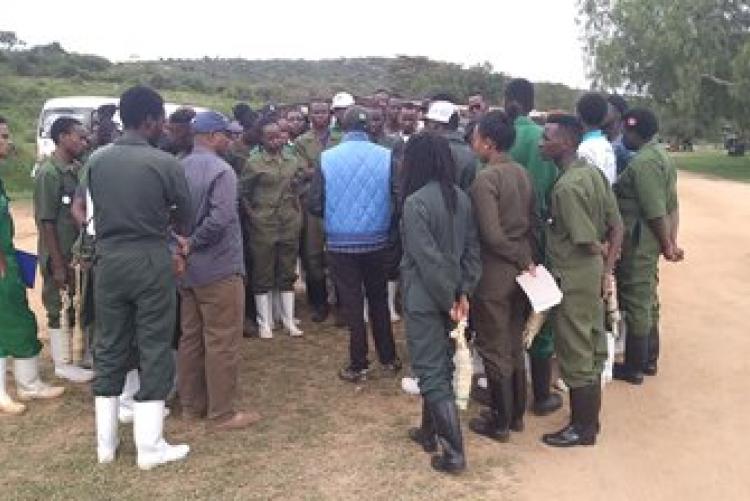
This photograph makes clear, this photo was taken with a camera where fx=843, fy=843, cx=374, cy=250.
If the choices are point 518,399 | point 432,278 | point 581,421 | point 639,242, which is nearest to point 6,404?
point 432,278

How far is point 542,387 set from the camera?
217 inches

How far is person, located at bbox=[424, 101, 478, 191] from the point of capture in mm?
5508

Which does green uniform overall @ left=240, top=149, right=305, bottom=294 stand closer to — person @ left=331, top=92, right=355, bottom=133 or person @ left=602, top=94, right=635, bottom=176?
person @ left=331, top=92, right=355, bottom=133

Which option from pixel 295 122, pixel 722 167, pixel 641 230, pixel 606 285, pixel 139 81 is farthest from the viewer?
pixel 139 81

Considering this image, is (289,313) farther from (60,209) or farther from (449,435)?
(449,435)

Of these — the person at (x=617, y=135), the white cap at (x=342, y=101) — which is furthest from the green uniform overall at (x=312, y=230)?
the person at (x=617, y=135)

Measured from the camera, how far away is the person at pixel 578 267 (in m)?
4.79

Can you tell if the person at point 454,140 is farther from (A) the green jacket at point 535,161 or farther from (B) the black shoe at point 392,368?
(B) the black shoe at point 392,368

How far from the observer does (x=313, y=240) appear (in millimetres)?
7398

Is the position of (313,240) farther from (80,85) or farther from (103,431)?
(80,85)

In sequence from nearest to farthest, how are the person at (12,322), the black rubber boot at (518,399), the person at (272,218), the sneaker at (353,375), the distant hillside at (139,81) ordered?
the black rubber boot at (518,399) < the person at (12,322) < the sneaker at (353,375) < the person at (272,218) < the distant hillside at (139,81)

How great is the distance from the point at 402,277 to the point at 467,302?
1.25 feet

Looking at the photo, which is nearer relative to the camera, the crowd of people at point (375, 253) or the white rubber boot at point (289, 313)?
the crowd of people at point (375, 253)

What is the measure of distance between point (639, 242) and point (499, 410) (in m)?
1.79
